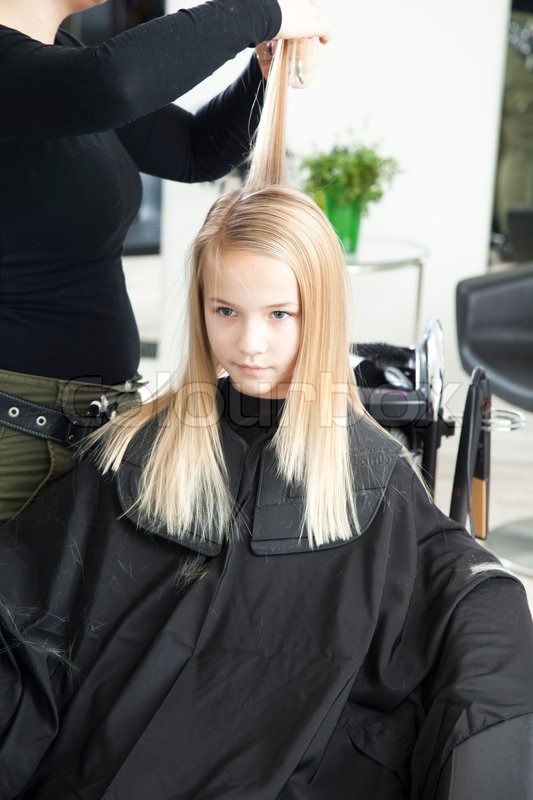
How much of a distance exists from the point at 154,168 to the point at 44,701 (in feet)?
2.90

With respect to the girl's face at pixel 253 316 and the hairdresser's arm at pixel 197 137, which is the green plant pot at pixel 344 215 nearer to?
the hairdresser's arm at pixel 197 137

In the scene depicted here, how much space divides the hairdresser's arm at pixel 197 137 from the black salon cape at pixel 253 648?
20.2 inches

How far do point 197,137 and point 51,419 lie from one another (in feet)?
1.84

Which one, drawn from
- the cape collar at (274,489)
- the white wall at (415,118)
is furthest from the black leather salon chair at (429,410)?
the white wall at (415,118)

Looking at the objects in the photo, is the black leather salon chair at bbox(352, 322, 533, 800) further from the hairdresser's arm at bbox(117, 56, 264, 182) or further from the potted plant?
the potted plant

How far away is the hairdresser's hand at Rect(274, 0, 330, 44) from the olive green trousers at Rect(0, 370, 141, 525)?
57 cm

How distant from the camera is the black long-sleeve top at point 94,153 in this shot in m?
1.05

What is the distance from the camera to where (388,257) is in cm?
299

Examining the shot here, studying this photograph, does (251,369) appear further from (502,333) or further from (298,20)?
(502,333)

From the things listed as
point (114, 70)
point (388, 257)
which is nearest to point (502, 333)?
point (388, 257)

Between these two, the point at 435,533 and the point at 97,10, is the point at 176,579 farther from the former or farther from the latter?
the point at 97,10

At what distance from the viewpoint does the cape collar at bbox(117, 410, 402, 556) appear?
128 centimetres

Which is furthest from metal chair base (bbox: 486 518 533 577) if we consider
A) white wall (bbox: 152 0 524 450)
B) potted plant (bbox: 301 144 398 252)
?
potted plant (bbox: 301 144 398 252)

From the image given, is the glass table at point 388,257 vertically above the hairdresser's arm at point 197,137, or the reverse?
the hairdresser's arm at point 197,137
